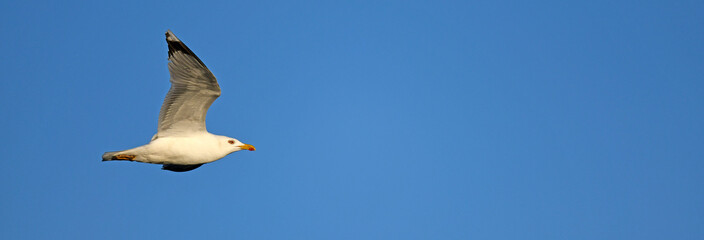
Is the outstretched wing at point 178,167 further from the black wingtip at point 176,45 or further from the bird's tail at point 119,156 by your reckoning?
the black wingtip at point 176,45

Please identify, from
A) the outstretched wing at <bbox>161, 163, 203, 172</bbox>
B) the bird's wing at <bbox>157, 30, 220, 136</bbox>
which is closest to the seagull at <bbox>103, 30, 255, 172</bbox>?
the bird's wing at <bbox>157, 30, 220, 136</bbox>

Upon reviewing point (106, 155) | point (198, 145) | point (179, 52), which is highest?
point (179, 52)

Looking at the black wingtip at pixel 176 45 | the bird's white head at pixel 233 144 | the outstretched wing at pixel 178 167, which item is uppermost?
the black wingtip at pixel 176 45

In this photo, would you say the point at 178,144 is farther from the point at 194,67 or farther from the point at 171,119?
the point at 194,67

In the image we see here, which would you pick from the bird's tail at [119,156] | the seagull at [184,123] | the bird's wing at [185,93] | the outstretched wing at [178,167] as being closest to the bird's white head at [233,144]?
the seagull at [184,123]

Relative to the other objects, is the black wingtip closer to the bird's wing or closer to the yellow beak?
the bird's wing

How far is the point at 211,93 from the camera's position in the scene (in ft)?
44.5

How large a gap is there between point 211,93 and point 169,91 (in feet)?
2.79

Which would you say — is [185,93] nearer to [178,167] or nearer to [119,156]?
[119,156]

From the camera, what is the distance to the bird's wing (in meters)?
13.1

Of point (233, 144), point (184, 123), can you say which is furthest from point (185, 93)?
point (233, 144)

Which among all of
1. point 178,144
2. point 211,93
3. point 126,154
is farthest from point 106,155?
point 211,93

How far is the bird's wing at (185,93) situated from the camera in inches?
514

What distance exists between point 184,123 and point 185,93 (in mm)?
865
